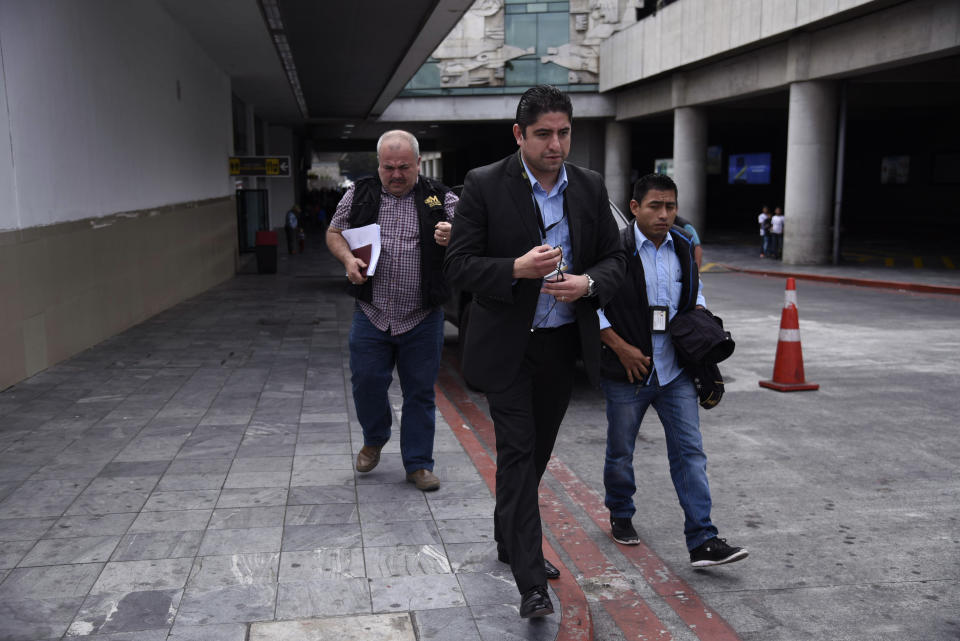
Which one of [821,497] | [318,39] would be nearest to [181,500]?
[821,497]

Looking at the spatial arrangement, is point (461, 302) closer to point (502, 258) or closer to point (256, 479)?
point (256, 479)

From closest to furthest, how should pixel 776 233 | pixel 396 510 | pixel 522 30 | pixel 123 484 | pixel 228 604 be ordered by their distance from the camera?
pixel 228 604
pixel 396 510
pixel 123 484
pixel 776 233
pixel 522 30

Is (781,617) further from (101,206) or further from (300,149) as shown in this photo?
(300,149)

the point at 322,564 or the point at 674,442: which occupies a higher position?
the point at 674,442

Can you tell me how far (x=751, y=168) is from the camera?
4303 cm

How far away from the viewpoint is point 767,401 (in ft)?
26.7

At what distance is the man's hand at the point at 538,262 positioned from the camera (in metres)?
3.32

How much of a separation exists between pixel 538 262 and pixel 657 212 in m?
1.32

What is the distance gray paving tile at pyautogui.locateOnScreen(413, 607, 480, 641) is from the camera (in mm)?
3438

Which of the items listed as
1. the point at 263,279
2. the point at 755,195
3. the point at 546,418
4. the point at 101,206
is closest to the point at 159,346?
the point at 101,206

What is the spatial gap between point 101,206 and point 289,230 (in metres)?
18.7

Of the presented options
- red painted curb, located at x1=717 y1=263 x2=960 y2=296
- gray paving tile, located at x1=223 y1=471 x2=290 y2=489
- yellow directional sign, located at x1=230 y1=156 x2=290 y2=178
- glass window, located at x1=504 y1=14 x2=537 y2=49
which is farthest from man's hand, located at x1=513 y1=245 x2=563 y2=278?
glass window, located at x1=504 y1=14 x2=537 y2=49

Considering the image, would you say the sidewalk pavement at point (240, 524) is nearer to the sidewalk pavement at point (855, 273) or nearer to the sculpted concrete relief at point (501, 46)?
the sidewalk pavement at point (855, 273)

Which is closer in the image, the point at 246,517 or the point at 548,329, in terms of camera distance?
the point at 548,329
